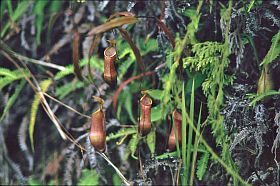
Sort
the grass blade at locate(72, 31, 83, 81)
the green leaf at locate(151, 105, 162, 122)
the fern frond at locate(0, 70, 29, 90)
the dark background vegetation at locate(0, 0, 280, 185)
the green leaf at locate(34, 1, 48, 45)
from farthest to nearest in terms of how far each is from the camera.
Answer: the green leaf at locate(34, 1, 48, 45) < the fern frond at locate(0, 70, 29, 90) < the green leaf at locate(151, 105, 162, 122) < the dark background vegetation at locate(0, 0, 280, 185) < the grass blade at locate(72, 31, 83, 81)

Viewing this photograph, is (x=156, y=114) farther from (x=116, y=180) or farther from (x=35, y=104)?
(x=35, y=104)

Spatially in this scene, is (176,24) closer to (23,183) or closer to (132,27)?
(132,27)

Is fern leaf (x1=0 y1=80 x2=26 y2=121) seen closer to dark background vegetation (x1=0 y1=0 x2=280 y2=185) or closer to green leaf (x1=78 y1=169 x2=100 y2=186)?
dark background vegetation (x1=0 y1=0 x2=280 y2=185)

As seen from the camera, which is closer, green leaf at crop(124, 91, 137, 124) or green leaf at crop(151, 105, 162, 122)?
green leaf at crop(151, 105, 162, 122)

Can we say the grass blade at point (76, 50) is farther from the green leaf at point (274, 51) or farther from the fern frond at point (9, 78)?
the fern frond at point (9, 78)

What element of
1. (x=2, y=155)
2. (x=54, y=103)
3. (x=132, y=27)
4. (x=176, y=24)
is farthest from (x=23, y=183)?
(x=176, y=24)

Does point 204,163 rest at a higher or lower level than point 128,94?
lower

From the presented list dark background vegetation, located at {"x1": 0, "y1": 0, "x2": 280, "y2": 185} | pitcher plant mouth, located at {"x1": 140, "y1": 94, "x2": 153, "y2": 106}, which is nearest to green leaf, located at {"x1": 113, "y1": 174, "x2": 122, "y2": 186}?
dark background vegetation, located at {"x1": 0, "y1": 0, "x2": 280, "y2": 185}

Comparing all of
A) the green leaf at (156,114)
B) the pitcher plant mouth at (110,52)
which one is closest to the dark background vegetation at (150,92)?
the green leaf at (156,114)
